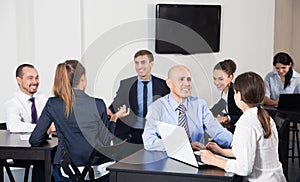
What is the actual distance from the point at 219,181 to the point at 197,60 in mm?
3892

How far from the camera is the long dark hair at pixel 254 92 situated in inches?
102

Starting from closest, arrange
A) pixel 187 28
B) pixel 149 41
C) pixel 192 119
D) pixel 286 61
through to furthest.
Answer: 1. pixel 192 119
2. pixel 286 61
3. pixel 149 41
4. pixel 187 28

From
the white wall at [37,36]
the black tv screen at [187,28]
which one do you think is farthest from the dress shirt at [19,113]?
the black tv screen at [187,28]

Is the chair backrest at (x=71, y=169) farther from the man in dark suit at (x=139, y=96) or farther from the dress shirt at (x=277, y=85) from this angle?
the dress shirt at (x=277, y=85)

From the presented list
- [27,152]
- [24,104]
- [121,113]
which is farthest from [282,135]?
[24,104]

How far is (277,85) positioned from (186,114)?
9.55 ft

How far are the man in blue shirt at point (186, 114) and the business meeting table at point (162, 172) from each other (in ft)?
1.41

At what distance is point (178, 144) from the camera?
276 centimetres

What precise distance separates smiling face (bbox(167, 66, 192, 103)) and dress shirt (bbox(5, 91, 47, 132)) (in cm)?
136

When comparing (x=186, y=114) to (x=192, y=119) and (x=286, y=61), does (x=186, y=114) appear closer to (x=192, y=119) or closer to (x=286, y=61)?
(x=192, y=119)

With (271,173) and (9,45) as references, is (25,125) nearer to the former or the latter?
(9,45)

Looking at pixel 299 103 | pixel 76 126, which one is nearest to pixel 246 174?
pixel 76 126

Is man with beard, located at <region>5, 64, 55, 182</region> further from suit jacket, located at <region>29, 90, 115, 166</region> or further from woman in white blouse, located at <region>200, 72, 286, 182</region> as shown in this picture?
woman in white blouse, located at <region>200, 72, 286, 182</region>

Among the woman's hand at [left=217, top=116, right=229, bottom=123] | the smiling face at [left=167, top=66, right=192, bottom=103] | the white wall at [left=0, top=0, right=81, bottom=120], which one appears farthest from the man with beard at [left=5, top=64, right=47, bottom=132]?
the woman's hand at [left=217, top=116, right=229, bottom=123]
